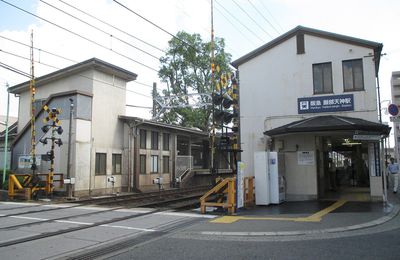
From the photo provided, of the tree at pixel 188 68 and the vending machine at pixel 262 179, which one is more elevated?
the tree at pixel 188 68

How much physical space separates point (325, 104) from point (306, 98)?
82 cm

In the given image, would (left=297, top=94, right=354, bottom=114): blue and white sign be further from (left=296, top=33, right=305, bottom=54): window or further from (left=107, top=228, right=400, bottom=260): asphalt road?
(left=107, top=228, right=400, bottom=260): asphalt road

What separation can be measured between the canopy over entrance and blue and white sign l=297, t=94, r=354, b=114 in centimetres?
51

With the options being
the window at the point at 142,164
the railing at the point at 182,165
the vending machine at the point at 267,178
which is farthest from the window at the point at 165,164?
the vending machine at the point at 267,178

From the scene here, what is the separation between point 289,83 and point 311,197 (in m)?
4.92

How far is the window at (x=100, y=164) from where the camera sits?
73.7 ft

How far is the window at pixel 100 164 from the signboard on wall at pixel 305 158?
11.9 meters

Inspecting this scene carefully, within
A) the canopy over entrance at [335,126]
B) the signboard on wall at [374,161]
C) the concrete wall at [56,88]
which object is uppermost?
the concrete wall at [56,88]

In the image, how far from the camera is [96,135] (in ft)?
74.0

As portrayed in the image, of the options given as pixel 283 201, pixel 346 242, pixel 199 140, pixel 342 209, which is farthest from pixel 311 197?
pixel 199 140

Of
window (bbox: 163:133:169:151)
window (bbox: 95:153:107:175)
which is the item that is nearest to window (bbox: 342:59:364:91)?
window (bbox: 95:153:107:175)

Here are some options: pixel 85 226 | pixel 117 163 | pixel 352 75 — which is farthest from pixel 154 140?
pixel 85 226

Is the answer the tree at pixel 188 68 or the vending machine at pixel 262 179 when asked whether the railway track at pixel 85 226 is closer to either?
the vending machine at pixel 262 179

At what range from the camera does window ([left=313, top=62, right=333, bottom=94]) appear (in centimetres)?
1623
